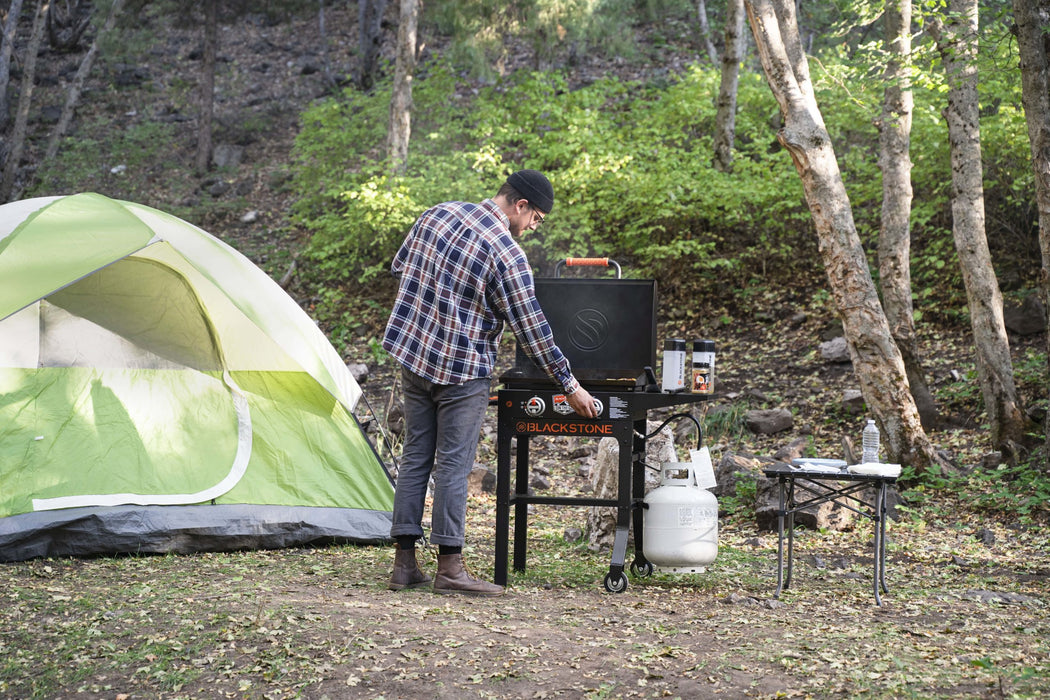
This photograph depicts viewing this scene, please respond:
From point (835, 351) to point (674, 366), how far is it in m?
5.81

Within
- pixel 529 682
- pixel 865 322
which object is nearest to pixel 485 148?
pixel 865 322

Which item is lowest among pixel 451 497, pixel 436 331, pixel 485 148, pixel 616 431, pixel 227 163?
pixel 451 497

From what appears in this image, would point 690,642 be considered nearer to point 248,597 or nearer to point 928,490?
point 248,597

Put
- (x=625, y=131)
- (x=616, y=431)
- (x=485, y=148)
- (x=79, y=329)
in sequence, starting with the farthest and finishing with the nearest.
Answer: (x=625, y=131) → (x=485, y=148) → (x=79, y=329) → (x=616, y=431)

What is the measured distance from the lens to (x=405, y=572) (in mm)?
3873

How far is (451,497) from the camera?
372cm

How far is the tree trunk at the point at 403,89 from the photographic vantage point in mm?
11516

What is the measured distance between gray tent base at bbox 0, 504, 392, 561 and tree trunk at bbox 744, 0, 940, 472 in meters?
3.31

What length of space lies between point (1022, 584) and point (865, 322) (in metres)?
2.22

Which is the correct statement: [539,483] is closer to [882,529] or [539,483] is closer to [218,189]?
[882,529]

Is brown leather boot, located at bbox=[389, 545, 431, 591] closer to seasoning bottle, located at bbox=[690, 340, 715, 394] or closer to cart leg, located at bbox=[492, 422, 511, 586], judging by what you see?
cart leg, located at bbox=[492, 422, 511, 586]

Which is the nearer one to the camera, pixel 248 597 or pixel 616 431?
pixel 248 597

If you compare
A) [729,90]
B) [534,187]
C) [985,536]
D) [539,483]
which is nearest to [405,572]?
[534,187]

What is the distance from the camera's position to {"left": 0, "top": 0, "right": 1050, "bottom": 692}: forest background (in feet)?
24.7
